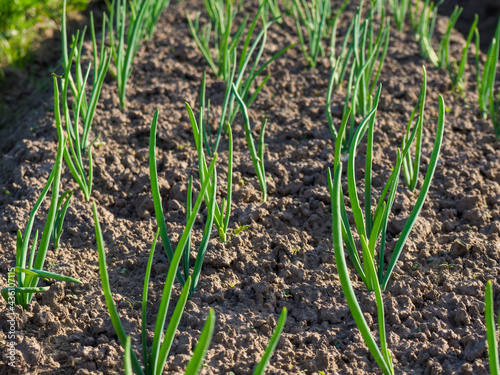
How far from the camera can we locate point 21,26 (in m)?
3.12

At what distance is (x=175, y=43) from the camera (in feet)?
9.67

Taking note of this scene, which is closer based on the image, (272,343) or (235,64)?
(272,343)

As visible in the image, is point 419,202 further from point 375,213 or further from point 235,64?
point 235,64

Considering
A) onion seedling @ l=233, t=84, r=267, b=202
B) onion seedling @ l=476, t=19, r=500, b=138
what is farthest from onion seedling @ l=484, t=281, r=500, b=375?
onion seedling @ l=476, t=19, r=500, b=138

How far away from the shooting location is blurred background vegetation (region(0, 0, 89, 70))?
9.95 ft

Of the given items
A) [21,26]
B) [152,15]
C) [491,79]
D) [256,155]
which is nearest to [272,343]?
[256,155]

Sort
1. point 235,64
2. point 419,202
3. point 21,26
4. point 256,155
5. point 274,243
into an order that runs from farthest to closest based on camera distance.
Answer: point 21,26 < point 235,64 < point 256,155 < point 274,243 < point 419,202

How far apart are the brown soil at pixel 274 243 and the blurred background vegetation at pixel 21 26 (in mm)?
706

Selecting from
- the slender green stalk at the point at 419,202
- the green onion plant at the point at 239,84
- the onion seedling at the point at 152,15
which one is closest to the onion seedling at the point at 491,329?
the slender green stalk at the point at 419,202

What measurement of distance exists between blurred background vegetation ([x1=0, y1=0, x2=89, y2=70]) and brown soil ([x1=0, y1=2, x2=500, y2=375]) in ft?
2.32

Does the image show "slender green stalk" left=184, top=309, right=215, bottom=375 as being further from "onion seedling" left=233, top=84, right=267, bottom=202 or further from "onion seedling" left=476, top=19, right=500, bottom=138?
"onion seedling" left=476, top=19, right=500, bottom=138

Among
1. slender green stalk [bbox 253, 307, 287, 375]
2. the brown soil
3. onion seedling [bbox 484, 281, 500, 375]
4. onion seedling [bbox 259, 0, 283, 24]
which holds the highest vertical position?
onion seedling [bbox 259, 0, 283, 24]

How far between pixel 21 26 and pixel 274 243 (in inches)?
93.4

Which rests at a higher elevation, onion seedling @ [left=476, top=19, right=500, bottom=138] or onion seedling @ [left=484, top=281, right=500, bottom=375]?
onion seedling @ [left=476, top=19, right=500, bottom=138]
